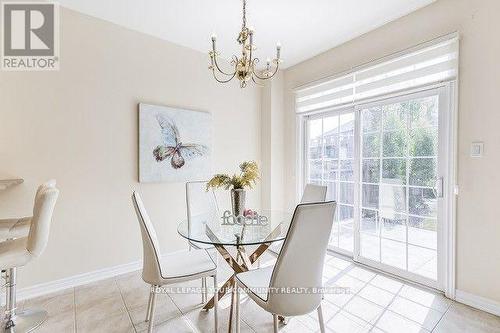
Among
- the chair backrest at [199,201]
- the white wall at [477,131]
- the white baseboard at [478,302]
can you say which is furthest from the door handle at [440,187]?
the chair backrest at [199,201]

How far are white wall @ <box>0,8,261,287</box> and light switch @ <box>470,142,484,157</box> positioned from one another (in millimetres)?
2906

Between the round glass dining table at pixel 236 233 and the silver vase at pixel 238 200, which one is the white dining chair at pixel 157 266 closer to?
the round glass dining table at pixel 236 233

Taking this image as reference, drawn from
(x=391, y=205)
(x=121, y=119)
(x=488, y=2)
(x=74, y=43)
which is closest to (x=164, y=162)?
(x=121, y=119)

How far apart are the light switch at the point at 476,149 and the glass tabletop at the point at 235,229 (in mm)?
1647

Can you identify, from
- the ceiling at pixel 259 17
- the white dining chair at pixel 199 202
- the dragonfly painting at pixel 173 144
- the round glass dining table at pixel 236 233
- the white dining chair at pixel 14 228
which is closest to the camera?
the round glass dining table at pixel 236 233

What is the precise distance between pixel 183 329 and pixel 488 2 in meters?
3.49

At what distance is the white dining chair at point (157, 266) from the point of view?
169cm

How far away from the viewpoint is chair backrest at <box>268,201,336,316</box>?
1.36 meters

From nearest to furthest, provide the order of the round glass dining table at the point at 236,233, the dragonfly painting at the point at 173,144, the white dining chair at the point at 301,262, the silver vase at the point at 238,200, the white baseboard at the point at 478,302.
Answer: the white dining chair at the point at 301,262
the round glass dining table at the point at 236,233
the white baseboard at the point at 478,302
the silver vase at the point at 238,200
the dragonfly painting at the point at 173,144

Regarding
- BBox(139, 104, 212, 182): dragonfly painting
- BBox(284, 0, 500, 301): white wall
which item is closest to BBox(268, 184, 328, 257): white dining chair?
BBox(284, 0, 500, 301): white wall

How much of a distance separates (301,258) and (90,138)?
239 cm

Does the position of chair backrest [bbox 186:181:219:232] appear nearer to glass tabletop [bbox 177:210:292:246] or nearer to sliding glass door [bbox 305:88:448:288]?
glass tabletop [bbox 177:210:292:246]

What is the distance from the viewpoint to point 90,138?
262 cm
